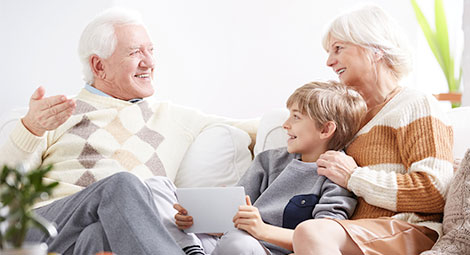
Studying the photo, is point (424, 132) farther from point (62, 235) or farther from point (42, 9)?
point (42, 9)

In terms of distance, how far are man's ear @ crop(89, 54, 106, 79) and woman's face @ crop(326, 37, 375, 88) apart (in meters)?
0.96

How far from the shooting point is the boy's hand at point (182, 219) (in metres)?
1.84

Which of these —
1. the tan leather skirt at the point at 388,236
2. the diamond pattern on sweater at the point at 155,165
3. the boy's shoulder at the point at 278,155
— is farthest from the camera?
the diamond pattern on sweater at the point at 155,165

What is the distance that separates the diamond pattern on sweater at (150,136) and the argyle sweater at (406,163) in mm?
787

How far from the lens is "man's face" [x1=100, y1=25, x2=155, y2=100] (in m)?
2.40

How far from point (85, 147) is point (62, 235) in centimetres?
59

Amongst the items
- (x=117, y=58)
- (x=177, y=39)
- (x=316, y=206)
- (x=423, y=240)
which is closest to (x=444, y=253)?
(x=423, y=240)

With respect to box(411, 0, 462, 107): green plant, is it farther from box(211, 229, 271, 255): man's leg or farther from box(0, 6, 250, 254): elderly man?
box(211, 229, 271, 255): man's leg

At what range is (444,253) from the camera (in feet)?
5.11

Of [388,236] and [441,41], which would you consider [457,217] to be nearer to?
[388,236]

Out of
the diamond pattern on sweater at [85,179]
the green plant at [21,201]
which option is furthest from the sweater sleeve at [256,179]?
the green plant at [21,201]

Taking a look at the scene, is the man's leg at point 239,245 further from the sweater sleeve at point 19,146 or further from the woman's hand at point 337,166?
the sweater sleeve at point 19,146

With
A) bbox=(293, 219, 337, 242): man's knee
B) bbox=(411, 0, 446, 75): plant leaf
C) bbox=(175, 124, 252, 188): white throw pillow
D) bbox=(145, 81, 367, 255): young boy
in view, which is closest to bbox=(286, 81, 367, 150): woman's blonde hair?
bbox=(145, 81, 367, 255): young boy

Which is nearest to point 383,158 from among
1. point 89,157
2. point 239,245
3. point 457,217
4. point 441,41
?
point 457,217
